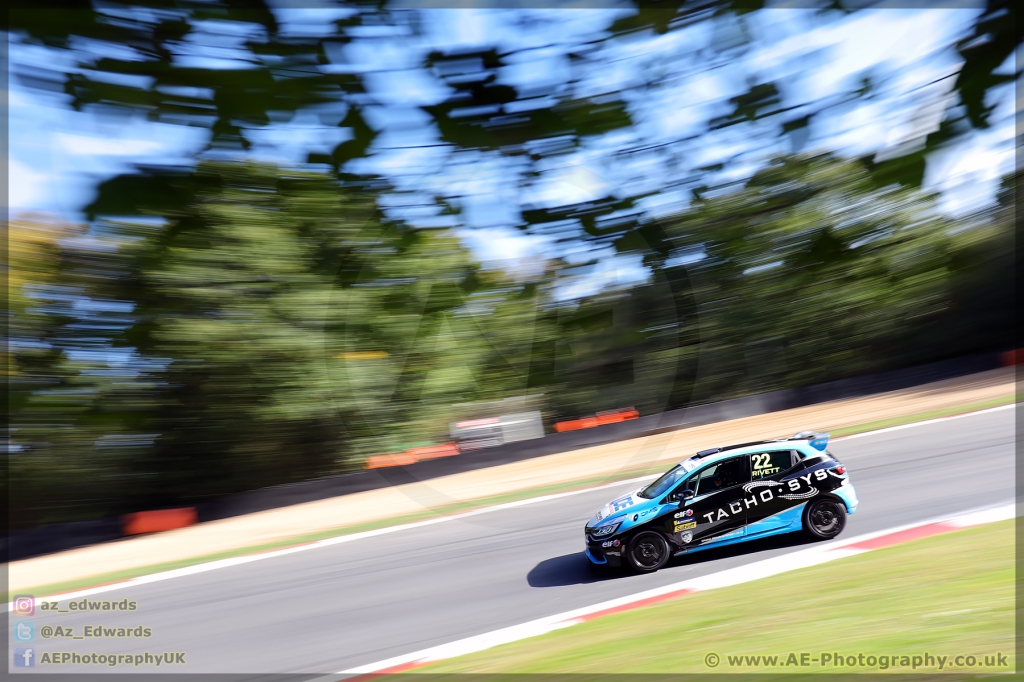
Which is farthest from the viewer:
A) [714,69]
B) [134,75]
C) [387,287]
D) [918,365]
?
[918,365]

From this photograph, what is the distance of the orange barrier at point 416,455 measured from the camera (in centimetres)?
1237

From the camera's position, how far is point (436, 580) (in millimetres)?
8297

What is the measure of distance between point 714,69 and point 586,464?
11464mm

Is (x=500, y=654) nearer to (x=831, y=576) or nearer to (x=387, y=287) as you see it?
(x=831, y=576)

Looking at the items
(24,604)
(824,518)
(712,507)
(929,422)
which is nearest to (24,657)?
(24,604)

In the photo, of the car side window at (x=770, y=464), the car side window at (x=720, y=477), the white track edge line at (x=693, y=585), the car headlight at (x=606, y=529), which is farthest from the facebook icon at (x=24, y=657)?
the car side window at (x=770, y=464)

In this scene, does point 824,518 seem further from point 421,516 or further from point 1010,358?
point 1010,358

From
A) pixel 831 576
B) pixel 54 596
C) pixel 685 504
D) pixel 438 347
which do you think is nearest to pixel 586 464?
pixel 685 504

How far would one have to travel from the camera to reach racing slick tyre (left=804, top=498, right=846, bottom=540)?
7.34m

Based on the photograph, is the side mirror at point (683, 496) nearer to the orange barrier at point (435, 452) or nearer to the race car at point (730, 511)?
the race car at point (730, 511)

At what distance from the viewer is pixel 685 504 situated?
7.39 meters

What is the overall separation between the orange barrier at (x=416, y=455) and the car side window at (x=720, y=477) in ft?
18.7

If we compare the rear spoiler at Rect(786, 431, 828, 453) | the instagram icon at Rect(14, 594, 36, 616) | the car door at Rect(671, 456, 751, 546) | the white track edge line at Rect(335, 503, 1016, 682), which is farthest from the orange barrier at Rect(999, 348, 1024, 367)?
the instagram icon at Rect(14, 594, 36, 616)

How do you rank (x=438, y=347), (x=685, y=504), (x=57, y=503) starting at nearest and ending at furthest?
(x=438, y=347), (x=685, y=504), (x=57, y=503)
